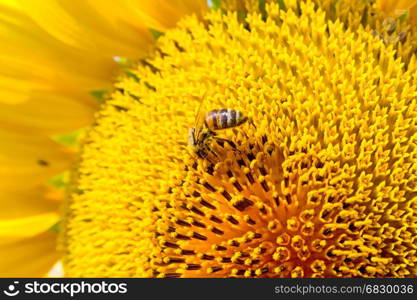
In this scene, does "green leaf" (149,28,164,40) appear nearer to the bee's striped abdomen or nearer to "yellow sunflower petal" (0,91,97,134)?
"yellow sunflower petal" (0,91,97,134)

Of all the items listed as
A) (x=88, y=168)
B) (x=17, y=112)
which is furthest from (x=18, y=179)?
(x=88, y=168)

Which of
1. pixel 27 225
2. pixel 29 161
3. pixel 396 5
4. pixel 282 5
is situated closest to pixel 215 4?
pixel 282 5

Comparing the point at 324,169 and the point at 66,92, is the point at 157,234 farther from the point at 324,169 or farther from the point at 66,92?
the point at 66,92

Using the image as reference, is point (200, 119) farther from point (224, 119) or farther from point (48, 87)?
point (48, 87)

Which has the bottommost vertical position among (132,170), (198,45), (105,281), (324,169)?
(105,281)

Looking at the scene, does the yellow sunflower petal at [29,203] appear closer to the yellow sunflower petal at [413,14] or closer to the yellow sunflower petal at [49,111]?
the yellow sunflower petal at [49,111]

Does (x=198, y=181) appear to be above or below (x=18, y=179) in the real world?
below
